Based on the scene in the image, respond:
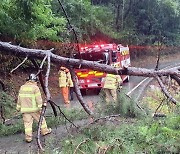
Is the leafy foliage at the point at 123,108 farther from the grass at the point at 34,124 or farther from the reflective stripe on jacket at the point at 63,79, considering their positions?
the reflective stripe on jacket at the point at 63,79

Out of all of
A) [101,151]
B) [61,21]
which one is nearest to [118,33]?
[61,21]

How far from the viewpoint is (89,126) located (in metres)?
6.41

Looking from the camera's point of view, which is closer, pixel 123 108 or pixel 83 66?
pixel 83 66

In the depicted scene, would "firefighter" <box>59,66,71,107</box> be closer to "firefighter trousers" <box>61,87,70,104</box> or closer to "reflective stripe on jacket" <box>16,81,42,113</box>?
"firefighter trousers" <box>61,87,70,104</box>

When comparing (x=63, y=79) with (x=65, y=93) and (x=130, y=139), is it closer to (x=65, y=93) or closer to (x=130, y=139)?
(x=65, y=93)

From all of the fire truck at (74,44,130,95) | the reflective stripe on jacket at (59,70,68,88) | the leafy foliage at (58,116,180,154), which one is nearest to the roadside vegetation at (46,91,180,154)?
the leafy foliage at (58,116,180,154)

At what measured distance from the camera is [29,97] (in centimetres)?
877

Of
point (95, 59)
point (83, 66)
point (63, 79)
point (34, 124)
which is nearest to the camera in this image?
point (83, 66)

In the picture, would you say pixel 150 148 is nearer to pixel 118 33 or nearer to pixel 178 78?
pixel 178 78

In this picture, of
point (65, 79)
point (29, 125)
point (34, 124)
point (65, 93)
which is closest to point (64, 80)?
point (65, 79)

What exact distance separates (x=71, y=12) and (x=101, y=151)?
18186 mm

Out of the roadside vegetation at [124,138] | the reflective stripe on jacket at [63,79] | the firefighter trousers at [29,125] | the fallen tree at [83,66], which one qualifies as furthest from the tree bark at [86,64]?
the reflective stripe on jacket at [63,79]

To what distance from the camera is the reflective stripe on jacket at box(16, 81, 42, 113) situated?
8750 millimetres

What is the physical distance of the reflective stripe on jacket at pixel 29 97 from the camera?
875cm
